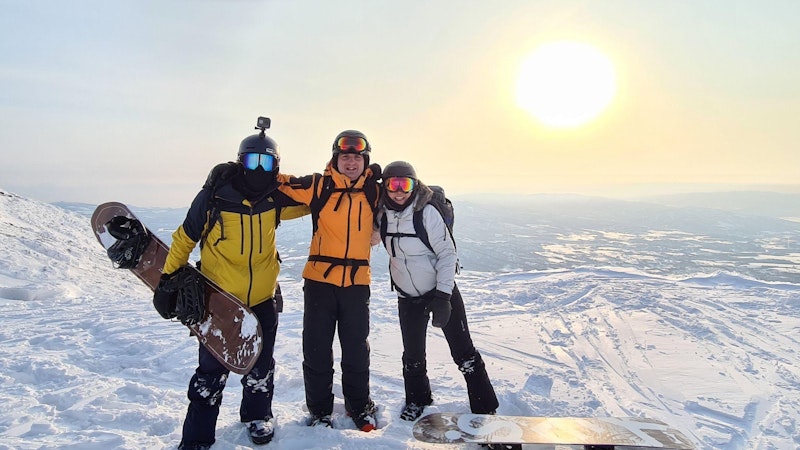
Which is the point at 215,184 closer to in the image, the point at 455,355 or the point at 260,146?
the point at 260,146

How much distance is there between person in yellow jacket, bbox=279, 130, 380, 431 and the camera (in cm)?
364

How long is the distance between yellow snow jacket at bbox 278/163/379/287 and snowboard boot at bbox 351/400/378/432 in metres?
1.20

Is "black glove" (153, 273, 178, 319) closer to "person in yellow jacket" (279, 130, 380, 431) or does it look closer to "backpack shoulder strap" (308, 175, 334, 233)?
"person in yellow jacket" (279, 130, 380, 431)

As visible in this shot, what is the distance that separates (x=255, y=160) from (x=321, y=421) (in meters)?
2.39

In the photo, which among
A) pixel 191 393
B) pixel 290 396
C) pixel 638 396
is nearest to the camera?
pixel 191 393

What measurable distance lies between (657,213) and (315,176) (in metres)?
207

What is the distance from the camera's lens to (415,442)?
3.43 m

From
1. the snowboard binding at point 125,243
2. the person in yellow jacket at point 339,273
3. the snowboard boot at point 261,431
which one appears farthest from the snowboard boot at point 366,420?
the snowboard binding at point 125,243

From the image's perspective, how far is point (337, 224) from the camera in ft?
11.9

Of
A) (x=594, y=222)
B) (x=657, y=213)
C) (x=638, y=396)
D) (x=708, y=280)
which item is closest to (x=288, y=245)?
(x=708, y=280)

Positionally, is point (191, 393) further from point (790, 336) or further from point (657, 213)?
point (657, 213)

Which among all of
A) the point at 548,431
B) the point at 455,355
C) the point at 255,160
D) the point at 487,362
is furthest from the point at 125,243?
the point at 487,362

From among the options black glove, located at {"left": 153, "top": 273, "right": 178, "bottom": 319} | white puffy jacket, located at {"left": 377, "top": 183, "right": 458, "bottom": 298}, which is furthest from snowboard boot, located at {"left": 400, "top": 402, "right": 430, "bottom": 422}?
black glove, located at {"left": 153, "top": 273, "right": 178, "bottom": 319}

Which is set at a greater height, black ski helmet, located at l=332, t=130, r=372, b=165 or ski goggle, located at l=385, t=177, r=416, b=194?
black ski helmet, located at l=332, t=130, r=372, b=165
